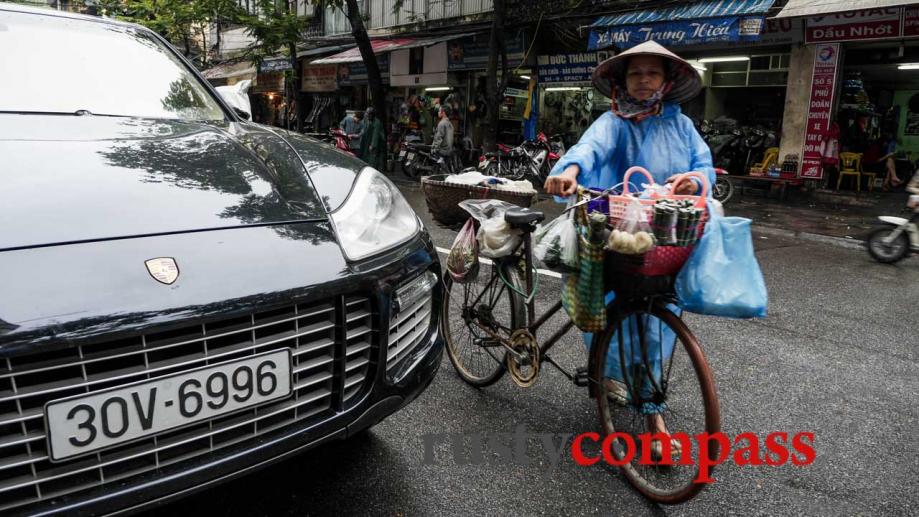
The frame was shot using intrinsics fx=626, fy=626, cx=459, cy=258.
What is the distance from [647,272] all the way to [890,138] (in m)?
13.5

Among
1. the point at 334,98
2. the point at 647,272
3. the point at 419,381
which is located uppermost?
the point at 334,98

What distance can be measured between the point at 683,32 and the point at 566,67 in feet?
11.8

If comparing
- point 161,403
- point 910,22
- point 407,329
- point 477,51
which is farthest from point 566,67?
point 161,403

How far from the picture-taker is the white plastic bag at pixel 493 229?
2609 millimetres

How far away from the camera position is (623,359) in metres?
2.31

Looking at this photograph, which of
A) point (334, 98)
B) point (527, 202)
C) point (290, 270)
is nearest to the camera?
point (290, 270)

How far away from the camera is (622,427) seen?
259 cm

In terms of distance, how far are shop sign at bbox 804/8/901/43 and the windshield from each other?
9.81m

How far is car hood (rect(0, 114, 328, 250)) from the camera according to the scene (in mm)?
1499

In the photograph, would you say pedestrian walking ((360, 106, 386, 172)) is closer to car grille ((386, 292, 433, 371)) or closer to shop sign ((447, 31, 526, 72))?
shop sign ((447, 31, 526, 72))

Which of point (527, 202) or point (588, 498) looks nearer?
point (588, 498)

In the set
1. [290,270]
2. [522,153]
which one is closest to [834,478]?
[290,270]

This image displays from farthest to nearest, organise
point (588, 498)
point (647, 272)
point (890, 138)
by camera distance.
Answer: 1. point (890, 138)
2. point (588, 498)
3. point (647, 272)

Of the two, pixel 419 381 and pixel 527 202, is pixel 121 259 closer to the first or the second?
pixel 419 381
